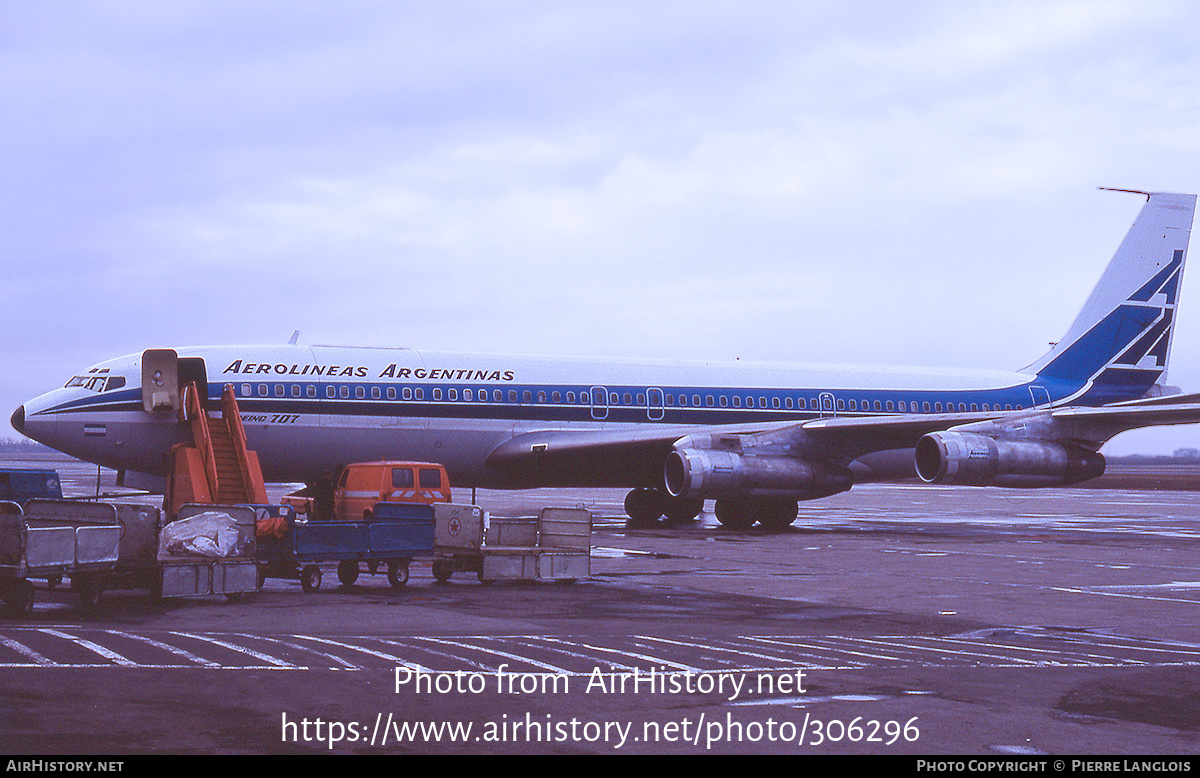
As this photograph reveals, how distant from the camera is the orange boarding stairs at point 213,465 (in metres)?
25.9

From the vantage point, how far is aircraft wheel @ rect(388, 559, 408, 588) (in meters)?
20.0

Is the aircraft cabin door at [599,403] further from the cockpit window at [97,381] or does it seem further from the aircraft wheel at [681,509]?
the cockpit window at [97,381]

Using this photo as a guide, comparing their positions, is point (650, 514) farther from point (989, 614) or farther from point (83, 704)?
point (83, 704)

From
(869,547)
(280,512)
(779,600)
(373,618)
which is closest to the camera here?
(373,618)

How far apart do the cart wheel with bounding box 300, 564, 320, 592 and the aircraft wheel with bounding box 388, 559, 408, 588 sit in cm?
114

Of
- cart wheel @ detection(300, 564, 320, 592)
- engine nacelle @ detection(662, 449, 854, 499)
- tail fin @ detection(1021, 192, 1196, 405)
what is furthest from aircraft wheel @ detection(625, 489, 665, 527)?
cart wheel @ detection(300, 564, 320, 592)

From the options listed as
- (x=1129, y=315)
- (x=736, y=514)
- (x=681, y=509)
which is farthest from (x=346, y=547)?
(x=1129, y=315)

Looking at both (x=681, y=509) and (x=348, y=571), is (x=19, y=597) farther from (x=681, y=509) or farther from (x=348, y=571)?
(x=681, y=509)

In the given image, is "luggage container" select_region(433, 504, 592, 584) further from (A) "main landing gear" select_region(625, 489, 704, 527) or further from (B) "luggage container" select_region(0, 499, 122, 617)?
(A) "main landing gear" select_region(625, 489, 704, 527)

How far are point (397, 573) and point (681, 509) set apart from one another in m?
18.8

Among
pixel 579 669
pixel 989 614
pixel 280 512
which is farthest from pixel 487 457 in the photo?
pixel 579 669

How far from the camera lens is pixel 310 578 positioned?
19.4 metres
